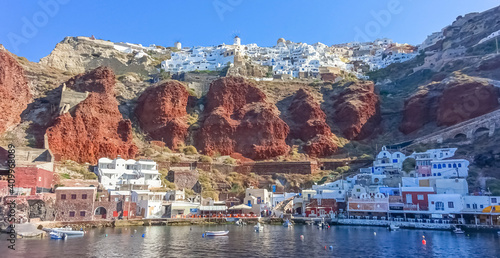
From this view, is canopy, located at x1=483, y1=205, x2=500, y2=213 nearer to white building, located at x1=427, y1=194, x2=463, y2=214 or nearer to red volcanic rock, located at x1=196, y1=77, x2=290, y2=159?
white building, located at x1=427, y1=194, x2=463, y2=214

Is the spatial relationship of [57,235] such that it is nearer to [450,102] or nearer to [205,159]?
[205,159]

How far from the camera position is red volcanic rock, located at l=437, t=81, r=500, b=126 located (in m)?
72.6

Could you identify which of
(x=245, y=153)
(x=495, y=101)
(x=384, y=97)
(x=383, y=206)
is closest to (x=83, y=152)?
(x=245, y=153)

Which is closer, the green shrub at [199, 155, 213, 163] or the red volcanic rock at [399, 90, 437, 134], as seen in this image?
the green shrub at [199, 155, 213, 163]

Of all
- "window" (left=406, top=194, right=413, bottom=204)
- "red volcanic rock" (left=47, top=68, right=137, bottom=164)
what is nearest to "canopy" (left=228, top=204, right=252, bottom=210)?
"red volcanic rock" (left=47, top=68, right=137, bottom=164)

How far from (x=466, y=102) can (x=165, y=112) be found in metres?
56.9

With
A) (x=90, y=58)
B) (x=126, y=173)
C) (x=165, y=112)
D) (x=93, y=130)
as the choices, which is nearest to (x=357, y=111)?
(x=165, y=112)

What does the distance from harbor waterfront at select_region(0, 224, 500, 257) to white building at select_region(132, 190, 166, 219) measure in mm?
7382

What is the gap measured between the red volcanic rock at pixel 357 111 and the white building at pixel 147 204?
43624 mm

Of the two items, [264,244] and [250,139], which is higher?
[250,139]

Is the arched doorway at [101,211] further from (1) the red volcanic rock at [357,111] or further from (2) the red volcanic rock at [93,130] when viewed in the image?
(1) the red volcanic rock at [357,111]

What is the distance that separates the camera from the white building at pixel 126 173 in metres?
56.7

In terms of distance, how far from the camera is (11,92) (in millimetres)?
69688

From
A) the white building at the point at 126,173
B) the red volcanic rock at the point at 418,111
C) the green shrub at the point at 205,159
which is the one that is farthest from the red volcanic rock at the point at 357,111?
the white building at the point at 126,173
